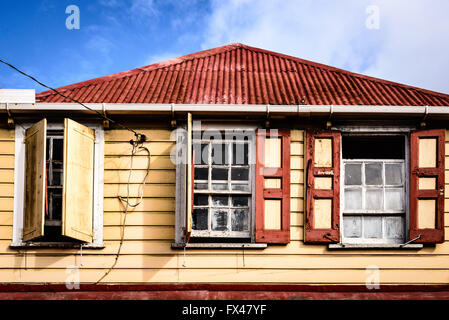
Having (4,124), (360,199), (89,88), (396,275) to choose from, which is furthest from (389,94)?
(4,124)

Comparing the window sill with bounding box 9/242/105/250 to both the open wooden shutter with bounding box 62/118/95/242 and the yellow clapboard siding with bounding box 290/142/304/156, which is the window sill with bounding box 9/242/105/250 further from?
the yellow clapboard siding with bounding box 290/142/304/156

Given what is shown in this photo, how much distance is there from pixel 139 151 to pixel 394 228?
3.80 metres

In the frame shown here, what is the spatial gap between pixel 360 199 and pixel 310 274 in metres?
1.30

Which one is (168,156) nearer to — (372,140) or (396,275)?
(372,140)

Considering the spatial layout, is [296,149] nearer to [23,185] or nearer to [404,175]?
[404,175]

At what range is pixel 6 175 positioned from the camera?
485 centimetres

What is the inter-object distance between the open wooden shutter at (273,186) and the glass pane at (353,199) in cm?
92

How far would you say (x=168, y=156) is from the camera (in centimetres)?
493

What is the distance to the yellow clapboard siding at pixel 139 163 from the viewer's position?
4.92 metres

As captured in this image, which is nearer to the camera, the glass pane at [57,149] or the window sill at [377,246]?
the window sill at [377,246]

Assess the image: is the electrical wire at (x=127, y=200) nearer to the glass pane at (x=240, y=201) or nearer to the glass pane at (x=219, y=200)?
the glass pane at (x=219, y=200)

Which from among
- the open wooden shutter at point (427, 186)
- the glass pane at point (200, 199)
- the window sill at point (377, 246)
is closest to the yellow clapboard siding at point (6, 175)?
the glass pane at point (200, 199)

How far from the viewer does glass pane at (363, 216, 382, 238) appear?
496cm

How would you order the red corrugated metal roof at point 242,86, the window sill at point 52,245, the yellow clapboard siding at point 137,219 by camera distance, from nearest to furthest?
the window sill at point 52,245, the yellow clapboard siding at point 137,219, the red corrugated metal roof at point 242,86
